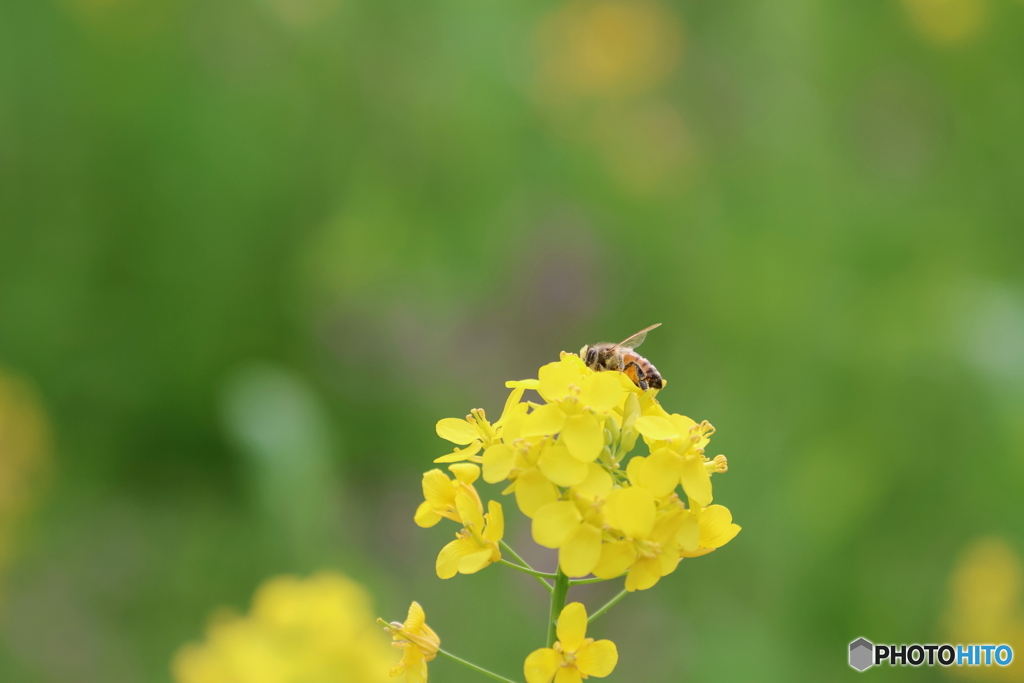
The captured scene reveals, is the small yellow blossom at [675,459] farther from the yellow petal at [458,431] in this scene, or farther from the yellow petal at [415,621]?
the yellow petal at [415,621]

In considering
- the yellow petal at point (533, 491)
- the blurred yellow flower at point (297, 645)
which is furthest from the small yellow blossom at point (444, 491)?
the blurred yellow flower at point (297, 645)

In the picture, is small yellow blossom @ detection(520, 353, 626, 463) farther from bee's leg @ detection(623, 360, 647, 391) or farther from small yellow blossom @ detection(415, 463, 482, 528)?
bee's leg @ detection(623, 360, 647, 391)

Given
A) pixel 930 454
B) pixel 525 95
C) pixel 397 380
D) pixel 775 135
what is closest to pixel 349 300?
pixel 397 380

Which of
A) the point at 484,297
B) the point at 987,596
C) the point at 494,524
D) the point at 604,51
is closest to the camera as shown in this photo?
the point at 494,524

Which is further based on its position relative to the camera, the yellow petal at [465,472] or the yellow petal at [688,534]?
the yellow petal at [465,472]

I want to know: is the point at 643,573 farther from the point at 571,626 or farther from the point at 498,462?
the point at 498,462

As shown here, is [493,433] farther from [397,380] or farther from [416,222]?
[416,222]

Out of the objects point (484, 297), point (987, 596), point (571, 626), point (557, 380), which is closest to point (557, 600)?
point (571, 626)
